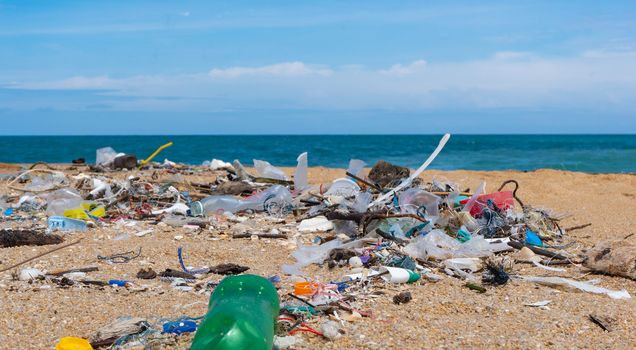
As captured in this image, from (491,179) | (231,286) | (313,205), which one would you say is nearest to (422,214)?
(313,205)

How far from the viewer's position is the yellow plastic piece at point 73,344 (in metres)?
2.89

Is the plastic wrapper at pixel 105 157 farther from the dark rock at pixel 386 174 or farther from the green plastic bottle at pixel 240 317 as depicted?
the green plastic bottle at pixel 240 317

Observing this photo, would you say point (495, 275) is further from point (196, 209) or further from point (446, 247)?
point (196, 209)

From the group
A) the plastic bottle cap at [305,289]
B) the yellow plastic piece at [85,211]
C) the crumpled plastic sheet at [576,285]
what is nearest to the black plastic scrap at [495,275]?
the crumpled plastic sheet at [576,285]

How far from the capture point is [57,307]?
12.0ft

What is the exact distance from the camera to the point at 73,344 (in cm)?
291

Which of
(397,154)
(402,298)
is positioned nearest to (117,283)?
(402,298)

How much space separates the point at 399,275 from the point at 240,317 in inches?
77.6

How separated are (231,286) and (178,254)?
2.08 m

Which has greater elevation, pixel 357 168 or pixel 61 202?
pixel 357 168

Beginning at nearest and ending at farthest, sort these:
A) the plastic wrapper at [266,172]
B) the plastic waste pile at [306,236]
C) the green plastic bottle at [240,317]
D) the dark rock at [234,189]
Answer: the green plastic bottle at [240,317] < the plastic waste pile at [306,236] < the dark rock at [234,189] < the plastic wrapper at [266,172]

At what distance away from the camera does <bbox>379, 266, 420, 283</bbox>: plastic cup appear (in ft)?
14.0

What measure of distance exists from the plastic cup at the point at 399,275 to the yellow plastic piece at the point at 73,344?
6.50 ft

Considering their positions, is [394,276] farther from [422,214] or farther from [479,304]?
[422,214]
